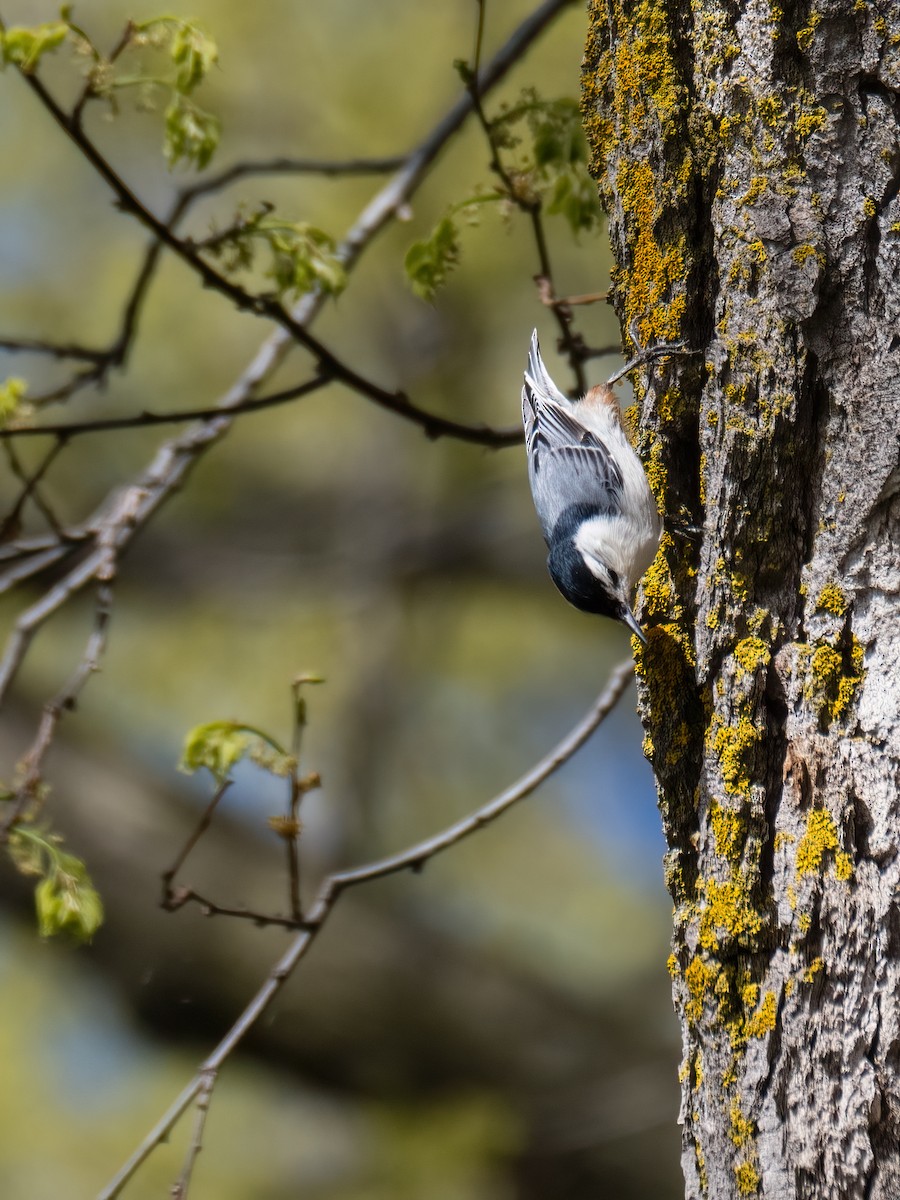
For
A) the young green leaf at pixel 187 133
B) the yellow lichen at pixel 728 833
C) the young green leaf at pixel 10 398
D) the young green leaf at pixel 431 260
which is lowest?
the yellow lichen at pixel 728 833

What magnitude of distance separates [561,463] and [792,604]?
1125mm

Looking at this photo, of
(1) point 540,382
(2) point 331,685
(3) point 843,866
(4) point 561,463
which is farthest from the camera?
(2) point 331,685

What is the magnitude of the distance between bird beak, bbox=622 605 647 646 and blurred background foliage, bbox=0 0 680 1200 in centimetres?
232

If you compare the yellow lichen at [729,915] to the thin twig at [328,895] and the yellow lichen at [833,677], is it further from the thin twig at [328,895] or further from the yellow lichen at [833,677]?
the thin twig at [328,895]

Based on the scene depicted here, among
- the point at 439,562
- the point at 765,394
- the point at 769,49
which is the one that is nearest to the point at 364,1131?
the point at 439,562

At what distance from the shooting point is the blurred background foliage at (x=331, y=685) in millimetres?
4012

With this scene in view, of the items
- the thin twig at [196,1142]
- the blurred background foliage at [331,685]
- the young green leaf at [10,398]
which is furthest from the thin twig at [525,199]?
the blurred background foliage at [331,685]

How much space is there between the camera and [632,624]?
179 cm

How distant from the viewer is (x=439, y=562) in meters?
5.58

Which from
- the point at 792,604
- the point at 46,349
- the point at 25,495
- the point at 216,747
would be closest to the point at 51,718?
the point at 216,747

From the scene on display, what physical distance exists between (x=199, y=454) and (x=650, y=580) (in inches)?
38.3

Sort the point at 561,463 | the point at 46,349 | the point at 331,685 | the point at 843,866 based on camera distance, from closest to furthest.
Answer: the point at 843,866 → the point at 46,349 → the point at 561,463 → the point at 331,685

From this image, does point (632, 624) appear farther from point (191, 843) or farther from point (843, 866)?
point (191, 843)

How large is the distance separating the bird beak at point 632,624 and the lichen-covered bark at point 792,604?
4.4 inches
